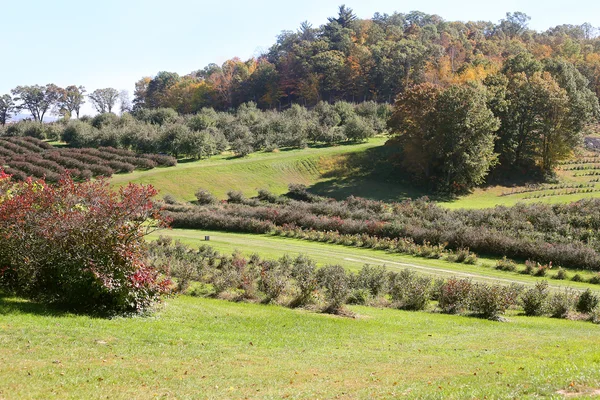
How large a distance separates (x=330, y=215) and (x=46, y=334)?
3077 cm

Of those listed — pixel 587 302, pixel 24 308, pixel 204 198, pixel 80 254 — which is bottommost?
pixel 587 302

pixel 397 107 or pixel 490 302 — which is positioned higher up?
pixel 397 107

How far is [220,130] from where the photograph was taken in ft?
229

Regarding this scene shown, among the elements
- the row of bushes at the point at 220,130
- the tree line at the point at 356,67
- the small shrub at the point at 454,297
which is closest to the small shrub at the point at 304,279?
the small shrub at the point at 454,297

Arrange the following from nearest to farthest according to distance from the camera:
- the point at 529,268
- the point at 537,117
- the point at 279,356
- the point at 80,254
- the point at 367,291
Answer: the point at 279,356
the point at 80,254
the point at 367,291
the point at 529,268
the point at 537,117

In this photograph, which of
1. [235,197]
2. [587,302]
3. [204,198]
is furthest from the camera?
[235,197]

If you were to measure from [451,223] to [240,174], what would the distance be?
Answer: 88.1 ft

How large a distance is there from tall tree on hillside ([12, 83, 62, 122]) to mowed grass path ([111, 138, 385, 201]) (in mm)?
81734

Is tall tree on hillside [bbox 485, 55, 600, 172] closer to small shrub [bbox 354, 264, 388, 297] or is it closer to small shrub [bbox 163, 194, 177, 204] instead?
small shrub [bbox 163, 194, 177, 204]

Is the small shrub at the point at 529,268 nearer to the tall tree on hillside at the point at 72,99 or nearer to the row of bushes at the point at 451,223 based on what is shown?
the row of bushes at the point at 451,223

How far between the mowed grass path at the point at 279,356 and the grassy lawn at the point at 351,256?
30.3 ft

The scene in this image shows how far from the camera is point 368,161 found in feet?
205

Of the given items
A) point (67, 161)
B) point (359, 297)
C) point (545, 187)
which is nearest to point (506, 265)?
point (359, 297)

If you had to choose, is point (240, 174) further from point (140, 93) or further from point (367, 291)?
point (140, 93)
